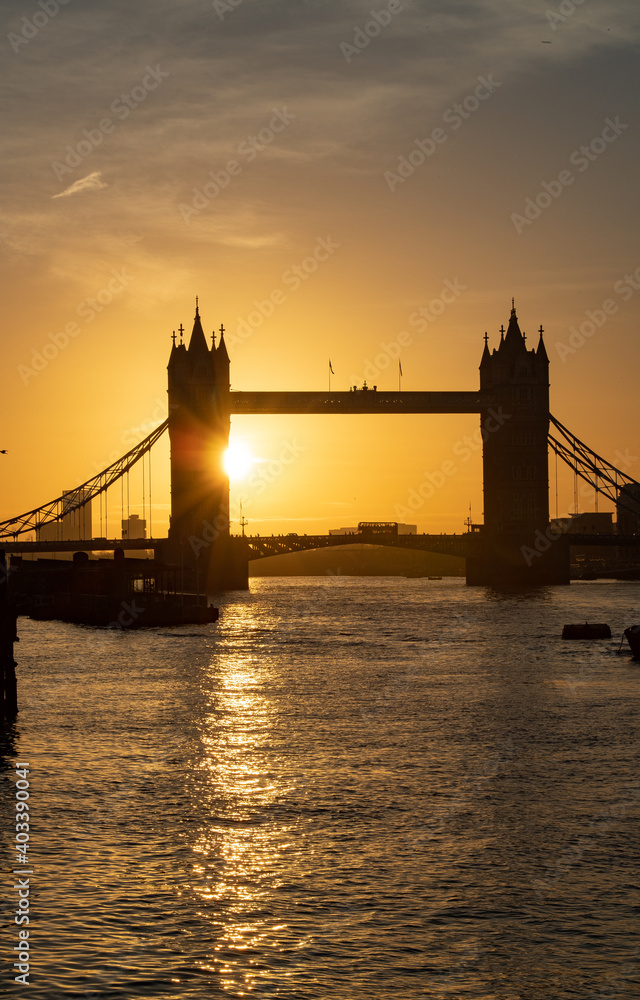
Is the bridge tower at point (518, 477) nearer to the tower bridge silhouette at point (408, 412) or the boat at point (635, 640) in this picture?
the tower bridge silhouette at point (408, 412)

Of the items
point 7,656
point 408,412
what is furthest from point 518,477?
point 7,656

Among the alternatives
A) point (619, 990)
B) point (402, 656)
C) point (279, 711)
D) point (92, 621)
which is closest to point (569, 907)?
point (619, 990)

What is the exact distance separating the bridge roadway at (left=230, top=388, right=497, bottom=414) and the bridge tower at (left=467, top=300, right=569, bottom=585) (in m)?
8.37

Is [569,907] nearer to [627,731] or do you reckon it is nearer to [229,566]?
[627,731]

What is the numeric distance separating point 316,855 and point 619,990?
7.08 m

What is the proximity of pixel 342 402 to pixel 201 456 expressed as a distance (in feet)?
59.8

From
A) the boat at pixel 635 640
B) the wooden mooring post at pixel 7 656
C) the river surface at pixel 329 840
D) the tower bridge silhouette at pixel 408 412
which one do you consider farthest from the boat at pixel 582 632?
the tower bridge silhouette at pixel 408 412

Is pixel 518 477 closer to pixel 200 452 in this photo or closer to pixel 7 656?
pixel 200 452

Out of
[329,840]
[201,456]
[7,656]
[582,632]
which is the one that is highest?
[201,456]

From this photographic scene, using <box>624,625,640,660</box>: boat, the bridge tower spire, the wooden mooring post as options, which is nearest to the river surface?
the wooden mooring post

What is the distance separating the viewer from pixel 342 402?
14400cm

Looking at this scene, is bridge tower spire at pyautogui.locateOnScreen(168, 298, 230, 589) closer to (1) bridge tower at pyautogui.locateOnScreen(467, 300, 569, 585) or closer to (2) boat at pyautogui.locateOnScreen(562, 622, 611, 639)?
(1) bridge tower at pyautogui.locateOnScreen(467, 300, 569, 585)

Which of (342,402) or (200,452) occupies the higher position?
(342,402)

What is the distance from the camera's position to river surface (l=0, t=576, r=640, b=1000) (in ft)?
53.4
